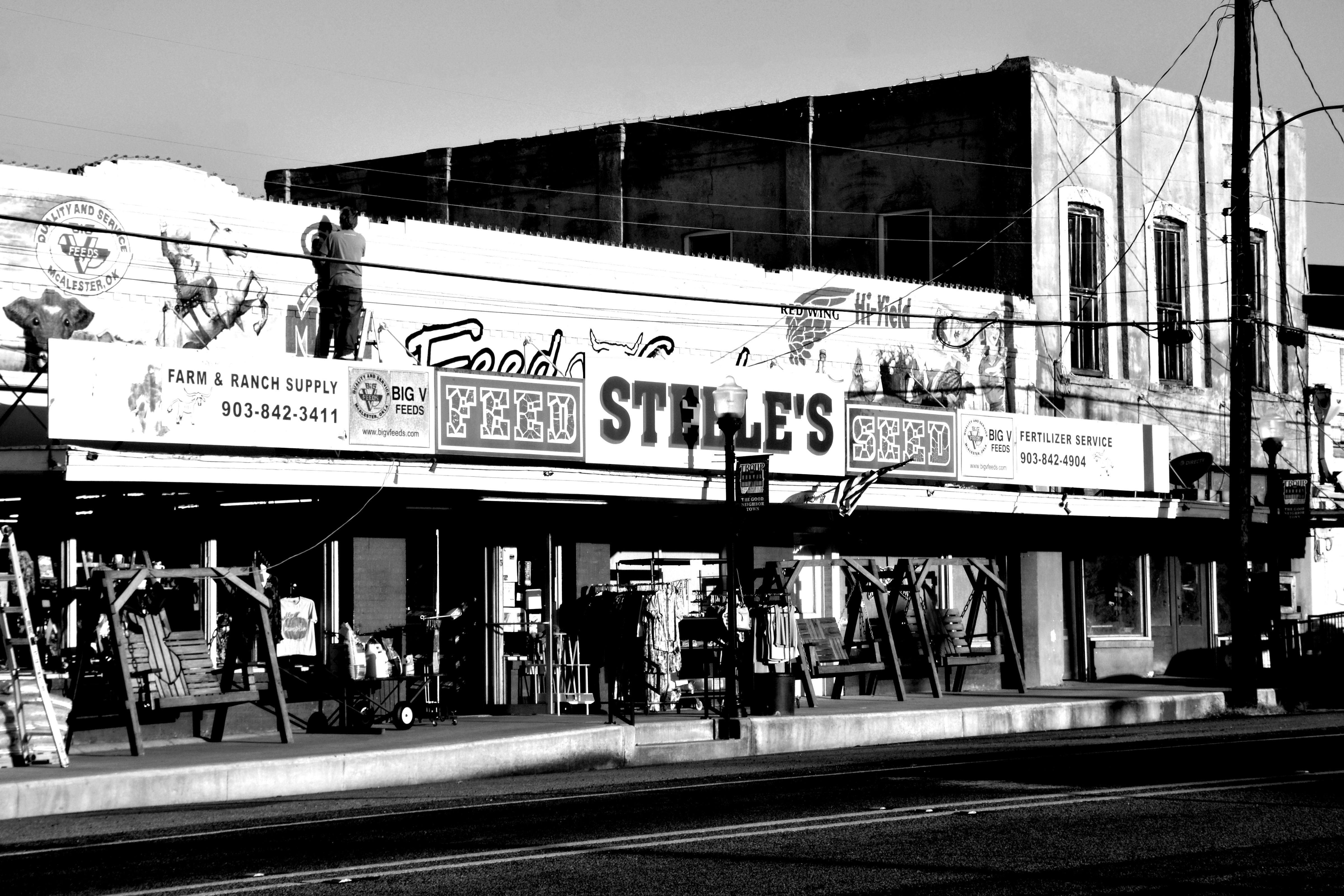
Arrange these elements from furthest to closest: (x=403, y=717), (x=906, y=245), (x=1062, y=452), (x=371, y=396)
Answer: (x=906, y=245) → (x=1062, y=452) → (x=403, y=717) → (x=371, y=396)

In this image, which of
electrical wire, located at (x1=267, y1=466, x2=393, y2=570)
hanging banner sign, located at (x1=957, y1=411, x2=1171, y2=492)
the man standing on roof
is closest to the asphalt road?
electrical wire, located at (x1=267, y1=466, x2=393, y2=570)

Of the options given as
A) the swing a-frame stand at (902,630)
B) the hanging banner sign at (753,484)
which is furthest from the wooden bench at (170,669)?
the swing a-frame stand at (902,630)

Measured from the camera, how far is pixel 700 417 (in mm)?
21844

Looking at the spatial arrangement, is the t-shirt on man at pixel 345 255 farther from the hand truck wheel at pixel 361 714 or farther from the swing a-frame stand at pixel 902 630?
the swing a-frame stand at pixel 902 630

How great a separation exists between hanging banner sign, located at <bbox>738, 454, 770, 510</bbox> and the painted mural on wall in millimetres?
4112

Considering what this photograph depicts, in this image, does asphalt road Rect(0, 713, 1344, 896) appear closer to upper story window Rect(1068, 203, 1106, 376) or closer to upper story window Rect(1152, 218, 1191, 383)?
upper story window Rect(1068, 203, 1106, 376)

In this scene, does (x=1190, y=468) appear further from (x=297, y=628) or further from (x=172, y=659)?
(x=172, y=659)

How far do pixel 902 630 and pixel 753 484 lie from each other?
6.48 m

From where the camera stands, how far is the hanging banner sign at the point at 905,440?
23391 millimetres

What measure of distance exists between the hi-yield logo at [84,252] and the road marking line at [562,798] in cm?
821

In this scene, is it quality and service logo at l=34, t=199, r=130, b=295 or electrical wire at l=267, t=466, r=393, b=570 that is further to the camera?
quality and service logo at l=34, t=199, r=130, b=295

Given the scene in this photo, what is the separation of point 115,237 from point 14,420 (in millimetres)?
2740

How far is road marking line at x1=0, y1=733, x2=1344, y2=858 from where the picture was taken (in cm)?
1141

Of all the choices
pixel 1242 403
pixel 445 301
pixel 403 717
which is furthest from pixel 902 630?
pixel 403 717
